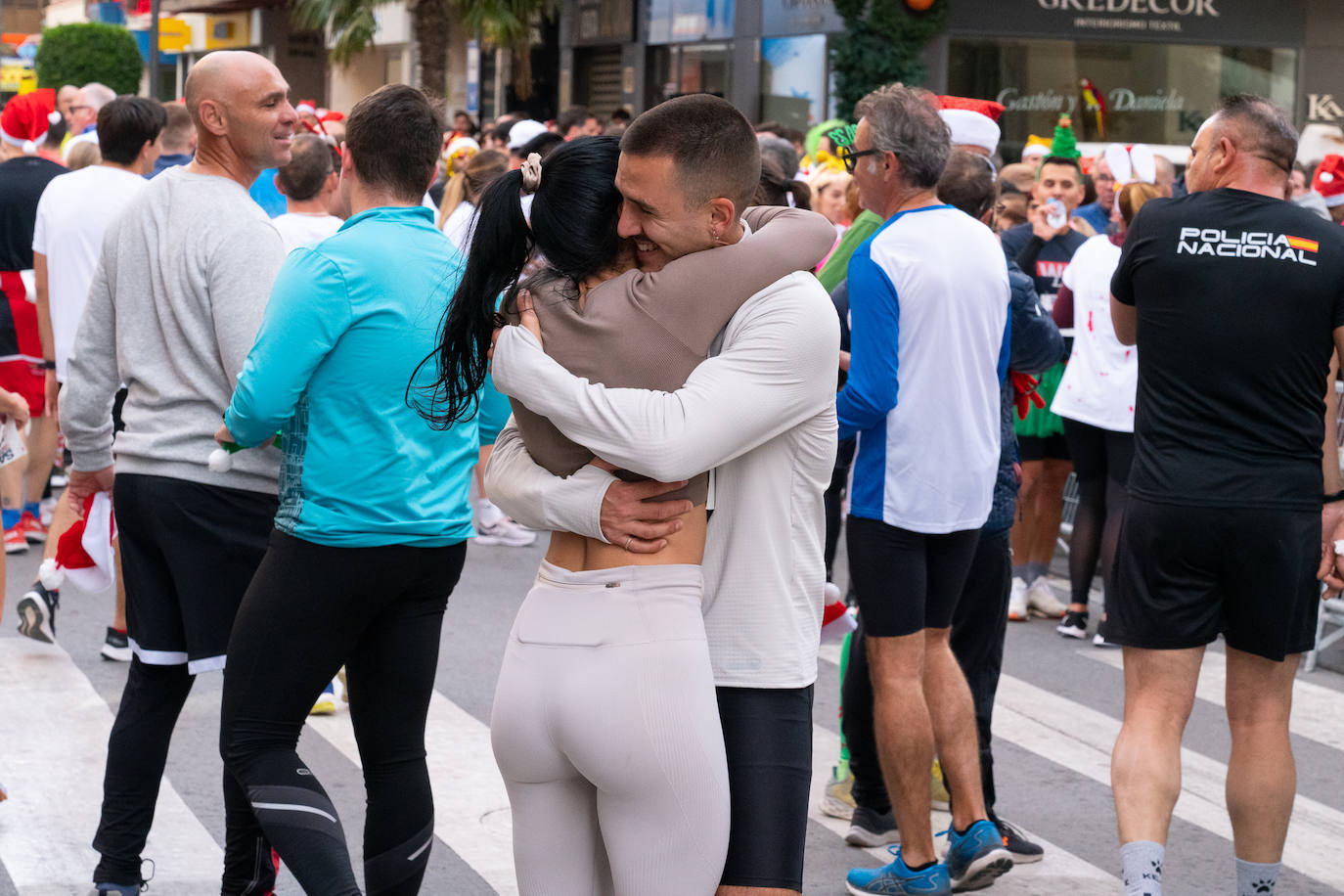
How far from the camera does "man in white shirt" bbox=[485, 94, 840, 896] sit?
2.68m

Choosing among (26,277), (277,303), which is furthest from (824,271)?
(26,277)

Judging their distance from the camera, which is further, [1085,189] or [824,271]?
[1085,189]

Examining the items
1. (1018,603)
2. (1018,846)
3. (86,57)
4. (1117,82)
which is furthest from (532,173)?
(86,57)

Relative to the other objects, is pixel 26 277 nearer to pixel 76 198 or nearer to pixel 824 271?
pixel 76 198

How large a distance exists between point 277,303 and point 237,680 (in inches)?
32.1

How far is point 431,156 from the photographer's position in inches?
155

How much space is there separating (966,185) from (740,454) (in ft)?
8.73

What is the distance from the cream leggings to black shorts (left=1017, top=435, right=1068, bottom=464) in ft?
20.6

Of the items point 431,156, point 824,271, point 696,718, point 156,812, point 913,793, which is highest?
point 431,156

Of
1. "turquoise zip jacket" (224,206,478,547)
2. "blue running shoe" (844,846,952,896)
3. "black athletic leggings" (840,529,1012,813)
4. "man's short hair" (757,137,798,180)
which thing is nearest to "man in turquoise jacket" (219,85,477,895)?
"turquoise zip jacket" (224,206,478,547)

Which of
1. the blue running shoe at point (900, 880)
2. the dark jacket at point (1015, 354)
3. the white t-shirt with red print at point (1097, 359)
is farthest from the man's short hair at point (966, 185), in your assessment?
the white t-shirt with red print at point (1097, 359)

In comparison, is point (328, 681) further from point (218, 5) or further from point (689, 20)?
point (218, 5)

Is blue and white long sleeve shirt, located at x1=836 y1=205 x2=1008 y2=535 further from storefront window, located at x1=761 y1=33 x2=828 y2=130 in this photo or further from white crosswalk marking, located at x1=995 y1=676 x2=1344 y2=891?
storefront window, located at x1=761 y1=33 x2=828 y2=130

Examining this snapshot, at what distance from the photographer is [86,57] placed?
115ft
